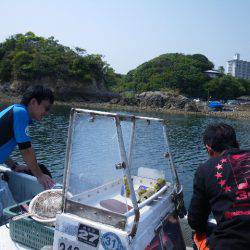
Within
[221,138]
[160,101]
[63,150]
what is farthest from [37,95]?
[160,101]

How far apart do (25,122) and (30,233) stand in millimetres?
1517

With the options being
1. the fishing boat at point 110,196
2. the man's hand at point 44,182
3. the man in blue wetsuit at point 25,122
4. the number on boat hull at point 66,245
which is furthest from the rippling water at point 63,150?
the number on boat hull at point 66,245

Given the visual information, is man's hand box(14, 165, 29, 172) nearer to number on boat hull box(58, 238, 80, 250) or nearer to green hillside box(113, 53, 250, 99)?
number on boat hull box(58, 238, 80, 250)

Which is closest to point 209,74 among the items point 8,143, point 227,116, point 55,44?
point 227,116

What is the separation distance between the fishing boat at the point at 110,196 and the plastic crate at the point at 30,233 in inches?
0.5

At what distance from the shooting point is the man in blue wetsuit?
484 centimetres

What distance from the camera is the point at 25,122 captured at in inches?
192

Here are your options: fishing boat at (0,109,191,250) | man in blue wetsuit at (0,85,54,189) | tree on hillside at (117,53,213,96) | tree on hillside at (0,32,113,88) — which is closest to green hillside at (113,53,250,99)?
tree on hillside at (117,53,213,96)

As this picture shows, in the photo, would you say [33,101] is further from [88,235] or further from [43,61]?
[43,61]

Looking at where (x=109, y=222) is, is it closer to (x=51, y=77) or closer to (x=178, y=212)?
(x=178, y=212)

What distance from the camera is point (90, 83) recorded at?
255 ft

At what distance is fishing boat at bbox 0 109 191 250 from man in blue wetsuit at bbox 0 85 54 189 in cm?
101

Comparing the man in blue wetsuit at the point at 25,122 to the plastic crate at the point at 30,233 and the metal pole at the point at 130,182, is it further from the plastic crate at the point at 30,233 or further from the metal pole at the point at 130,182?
the metal pole at the point at 130,182

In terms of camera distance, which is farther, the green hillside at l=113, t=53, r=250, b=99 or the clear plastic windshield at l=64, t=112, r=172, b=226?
the green hillside at l=113, t=53, r=250, b=99
